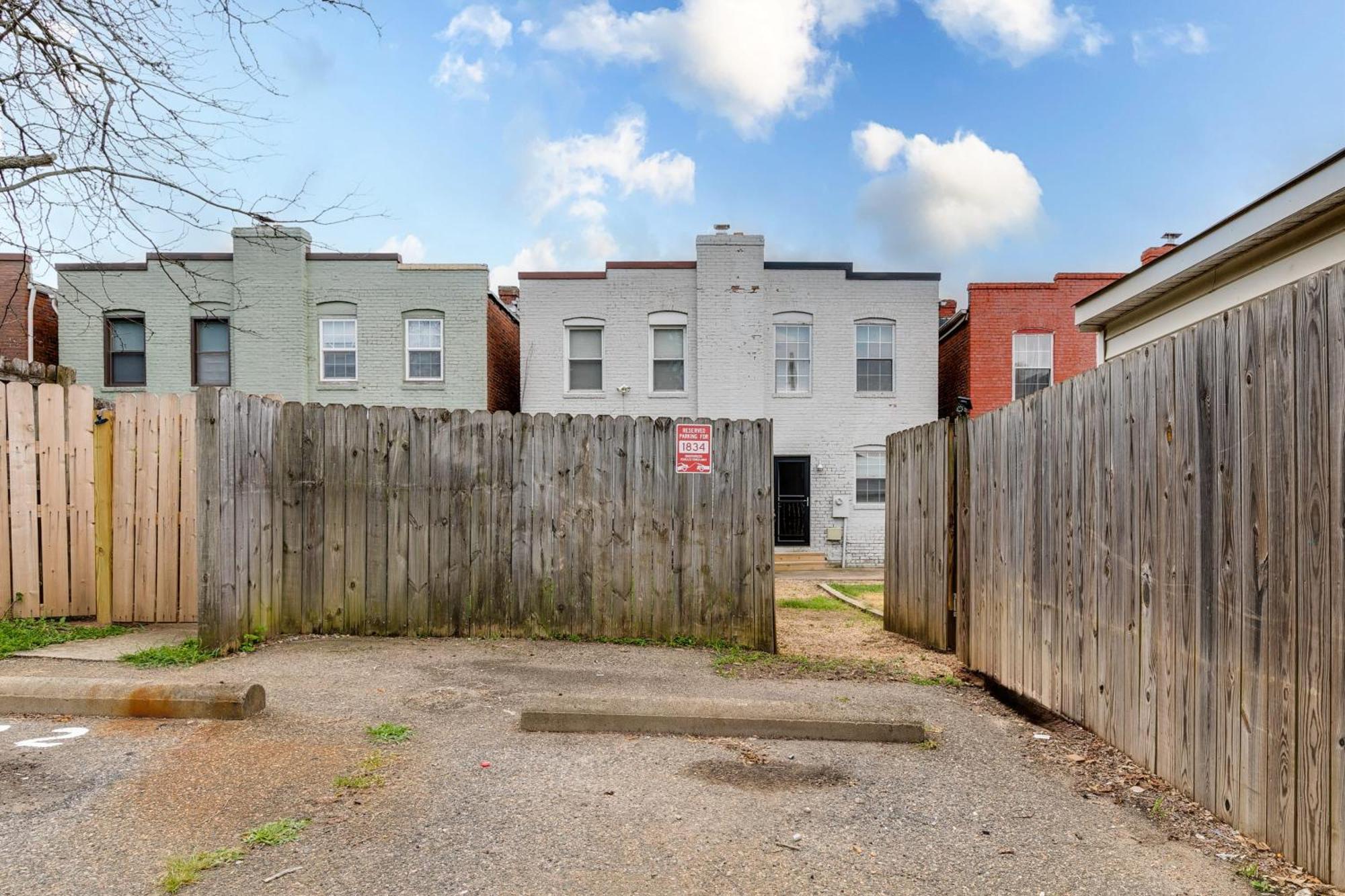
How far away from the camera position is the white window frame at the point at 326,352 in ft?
60.4

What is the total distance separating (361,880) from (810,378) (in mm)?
17126

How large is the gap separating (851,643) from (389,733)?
5197mm

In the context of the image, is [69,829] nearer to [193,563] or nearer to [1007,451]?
[193,563]

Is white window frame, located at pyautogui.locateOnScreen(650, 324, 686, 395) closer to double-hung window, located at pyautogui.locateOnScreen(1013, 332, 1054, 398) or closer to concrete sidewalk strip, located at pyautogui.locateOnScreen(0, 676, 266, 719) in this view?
double-hung window, located at pyautogui.locateOnScreen(1013, 332, 1054, 398)

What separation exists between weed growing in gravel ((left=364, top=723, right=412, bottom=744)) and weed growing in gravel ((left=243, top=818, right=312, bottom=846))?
1.01m

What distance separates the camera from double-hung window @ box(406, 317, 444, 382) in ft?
60.4

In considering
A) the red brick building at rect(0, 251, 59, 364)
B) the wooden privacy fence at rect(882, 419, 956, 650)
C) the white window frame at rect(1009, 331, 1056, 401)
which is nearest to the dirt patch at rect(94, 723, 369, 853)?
the wooden privacy fence at rect(882, 419, 956, 650)

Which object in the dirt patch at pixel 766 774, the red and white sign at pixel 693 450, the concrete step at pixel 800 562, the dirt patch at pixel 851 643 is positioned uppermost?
the red and white sign at pixel 693 450

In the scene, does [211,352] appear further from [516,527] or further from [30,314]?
[516,527]

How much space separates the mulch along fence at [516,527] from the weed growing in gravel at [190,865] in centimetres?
407

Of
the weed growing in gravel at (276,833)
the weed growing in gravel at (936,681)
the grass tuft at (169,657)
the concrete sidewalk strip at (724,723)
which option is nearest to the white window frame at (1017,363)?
the weed growing in gravel at (936,681)

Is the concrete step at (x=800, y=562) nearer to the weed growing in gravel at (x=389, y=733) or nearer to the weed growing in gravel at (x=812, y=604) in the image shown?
the weed growing in gravel at (x=812, y=604)

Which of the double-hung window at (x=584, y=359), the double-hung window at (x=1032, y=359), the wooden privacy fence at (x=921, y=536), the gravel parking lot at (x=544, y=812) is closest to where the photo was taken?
the gravel parking lot at (x=544, y=812)

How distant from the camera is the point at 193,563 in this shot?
23.0ft
